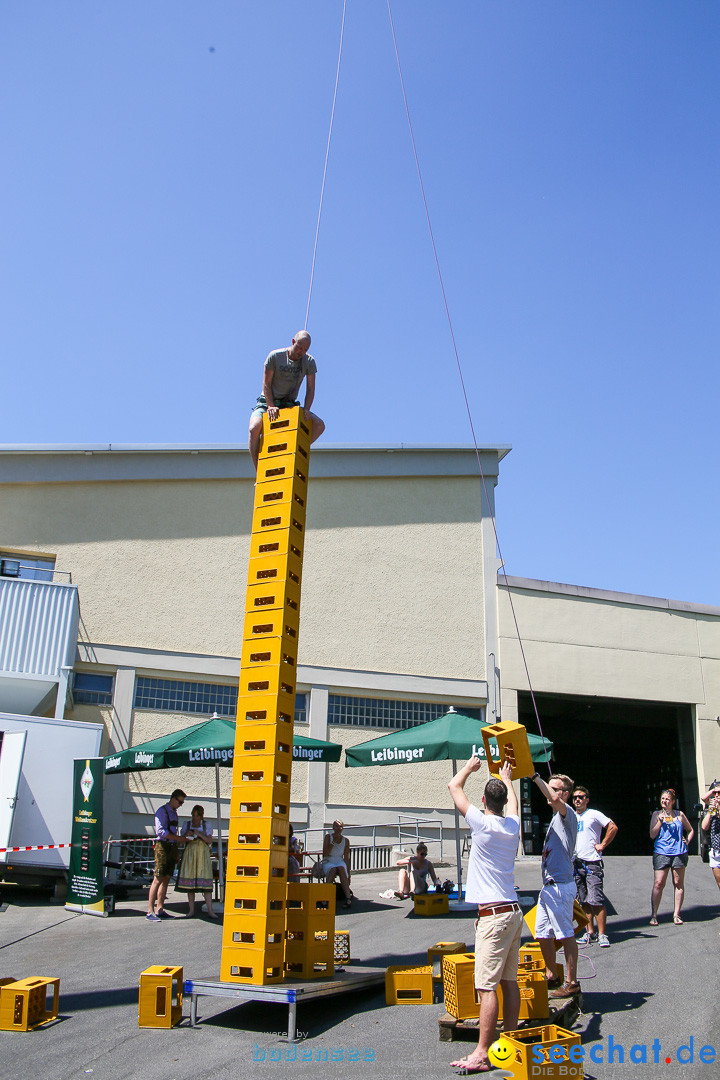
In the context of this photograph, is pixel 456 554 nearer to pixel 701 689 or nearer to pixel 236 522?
pixel 236 522

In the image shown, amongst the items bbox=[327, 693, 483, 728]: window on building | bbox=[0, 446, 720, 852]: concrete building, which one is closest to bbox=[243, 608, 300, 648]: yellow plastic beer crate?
bbox=[0, 446, 720, 852]: concrete building

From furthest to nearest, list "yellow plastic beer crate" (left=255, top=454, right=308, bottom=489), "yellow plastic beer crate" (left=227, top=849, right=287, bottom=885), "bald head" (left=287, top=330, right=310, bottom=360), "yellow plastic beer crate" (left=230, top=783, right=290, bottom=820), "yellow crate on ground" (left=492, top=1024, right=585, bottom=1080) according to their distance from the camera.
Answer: "bald head" (left=287, top=330, right=310, bottom=360) < "yellow plastic beer crate" (left=255, top=454, right=308, bottom=489) < "yellow plastic beer crate" (left=230, top=783, right=290, bottom=820) < "yellow plastic beer crate" (left=227, top=849, right=287, bottom=885) < "yellow crate on ground" (left=492, top=1024, right=585, bottom=1080)

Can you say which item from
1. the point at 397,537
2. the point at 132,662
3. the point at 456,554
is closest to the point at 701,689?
the point at 456,554

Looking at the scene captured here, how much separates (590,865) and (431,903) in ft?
11.9

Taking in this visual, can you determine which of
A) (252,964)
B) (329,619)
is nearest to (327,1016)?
(252,964)

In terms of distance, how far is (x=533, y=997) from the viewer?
→ 20.2ft

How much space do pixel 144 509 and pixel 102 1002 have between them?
14226 millimetres

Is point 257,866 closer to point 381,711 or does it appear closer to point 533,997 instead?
point 533,997

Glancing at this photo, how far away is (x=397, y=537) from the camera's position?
72.1 ft

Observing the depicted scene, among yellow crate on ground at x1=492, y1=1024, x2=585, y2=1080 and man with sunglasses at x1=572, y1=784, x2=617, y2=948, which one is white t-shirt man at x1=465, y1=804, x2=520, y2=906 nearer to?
yellow crate on ground at x1=492, y1=1024, x2=585, y2=1080

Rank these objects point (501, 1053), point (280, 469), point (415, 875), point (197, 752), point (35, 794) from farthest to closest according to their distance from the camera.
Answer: point (35, 794) → point (415, 875) → point (197, 752) → point (280, 469) → point (501, 1053)

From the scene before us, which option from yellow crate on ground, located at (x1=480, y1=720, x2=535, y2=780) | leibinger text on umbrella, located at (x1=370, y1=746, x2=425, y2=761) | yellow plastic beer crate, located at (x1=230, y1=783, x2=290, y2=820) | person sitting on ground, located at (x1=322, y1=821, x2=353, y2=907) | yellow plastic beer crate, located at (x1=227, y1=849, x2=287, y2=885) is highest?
leibinger text on umbrella, located at (x1=370, y1=746, x2=425, y2=761)

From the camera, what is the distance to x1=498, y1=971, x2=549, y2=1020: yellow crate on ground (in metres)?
6.11

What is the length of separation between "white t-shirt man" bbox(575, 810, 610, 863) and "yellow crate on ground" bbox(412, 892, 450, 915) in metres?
3.40
